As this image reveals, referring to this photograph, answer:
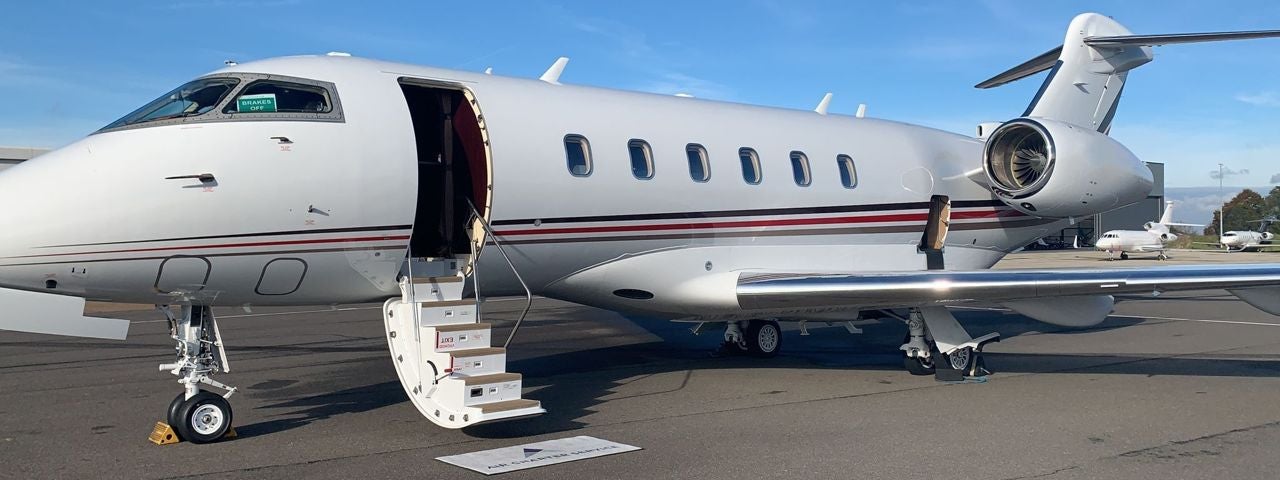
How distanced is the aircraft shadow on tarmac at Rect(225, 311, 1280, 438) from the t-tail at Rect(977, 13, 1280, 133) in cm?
368

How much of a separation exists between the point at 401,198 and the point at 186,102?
1.84 meters

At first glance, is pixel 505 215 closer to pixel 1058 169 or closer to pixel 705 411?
pixel 705 411

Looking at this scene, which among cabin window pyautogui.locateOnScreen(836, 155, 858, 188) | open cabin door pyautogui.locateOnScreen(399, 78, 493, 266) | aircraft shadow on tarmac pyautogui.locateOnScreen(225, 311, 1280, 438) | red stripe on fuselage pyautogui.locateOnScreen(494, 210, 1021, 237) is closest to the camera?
aircraft shadow on tarmac pyautogui.locateOnScreen(225, 311, 1280, 438)

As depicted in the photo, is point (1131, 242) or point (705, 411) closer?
point (705, 411)

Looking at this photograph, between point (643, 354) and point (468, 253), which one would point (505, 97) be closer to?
point (468, 253)

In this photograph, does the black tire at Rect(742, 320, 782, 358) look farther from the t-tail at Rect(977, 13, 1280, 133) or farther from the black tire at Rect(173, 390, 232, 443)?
the black tire at Rect(173, 390, 232, 443)

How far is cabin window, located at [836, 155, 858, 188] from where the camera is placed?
478 inches

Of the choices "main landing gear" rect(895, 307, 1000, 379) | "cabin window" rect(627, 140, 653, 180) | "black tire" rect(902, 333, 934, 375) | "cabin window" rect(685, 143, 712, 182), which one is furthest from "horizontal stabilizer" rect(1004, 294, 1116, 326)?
"cabin window" rect(627, 140, 653, 180)

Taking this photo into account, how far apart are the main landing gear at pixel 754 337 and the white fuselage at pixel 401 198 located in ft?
6.19

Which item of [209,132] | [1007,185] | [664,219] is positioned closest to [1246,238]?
[1007,185]

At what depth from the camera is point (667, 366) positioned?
40.7ft

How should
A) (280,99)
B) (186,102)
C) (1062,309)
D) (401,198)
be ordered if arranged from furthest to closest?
(1062,309) → (401,198) → (280,99) → (186,102)

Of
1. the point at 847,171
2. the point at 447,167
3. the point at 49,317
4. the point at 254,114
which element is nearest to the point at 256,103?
the point at 254,114

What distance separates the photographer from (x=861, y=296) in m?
9.97
